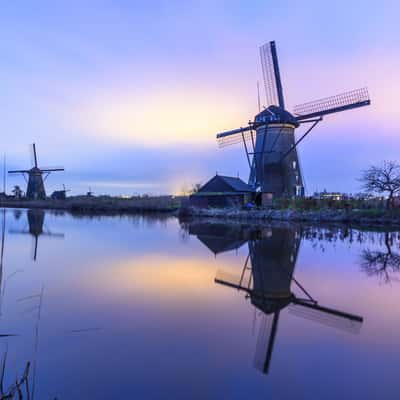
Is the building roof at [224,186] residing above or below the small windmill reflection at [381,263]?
above

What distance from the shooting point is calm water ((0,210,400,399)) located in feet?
7.09

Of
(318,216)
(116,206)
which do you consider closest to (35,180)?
(116,206)

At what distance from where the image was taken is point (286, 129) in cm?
2003

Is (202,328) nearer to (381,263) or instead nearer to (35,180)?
(381,263)

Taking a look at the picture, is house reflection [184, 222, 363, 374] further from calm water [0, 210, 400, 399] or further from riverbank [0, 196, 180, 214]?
Result: riverbank [0, 196, 180, 214]

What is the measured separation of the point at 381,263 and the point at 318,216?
425 inches

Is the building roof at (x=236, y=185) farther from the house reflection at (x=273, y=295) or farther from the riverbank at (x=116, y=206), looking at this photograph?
the house reflection at (x=273, y=295)

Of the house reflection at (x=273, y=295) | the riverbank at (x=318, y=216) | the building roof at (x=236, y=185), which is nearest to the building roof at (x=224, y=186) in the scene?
the building roof at (x=236, y=185)

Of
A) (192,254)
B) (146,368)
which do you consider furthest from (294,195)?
(146,368)

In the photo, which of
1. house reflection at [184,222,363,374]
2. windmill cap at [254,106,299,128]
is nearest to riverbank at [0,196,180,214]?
windmill cap at [254,106,299,128]

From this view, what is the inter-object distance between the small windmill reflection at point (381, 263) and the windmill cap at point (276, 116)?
13.0 metres

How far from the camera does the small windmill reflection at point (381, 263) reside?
5.58m

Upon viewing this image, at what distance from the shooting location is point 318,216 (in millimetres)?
16938

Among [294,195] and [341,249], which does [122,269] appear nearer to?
[341,249]
